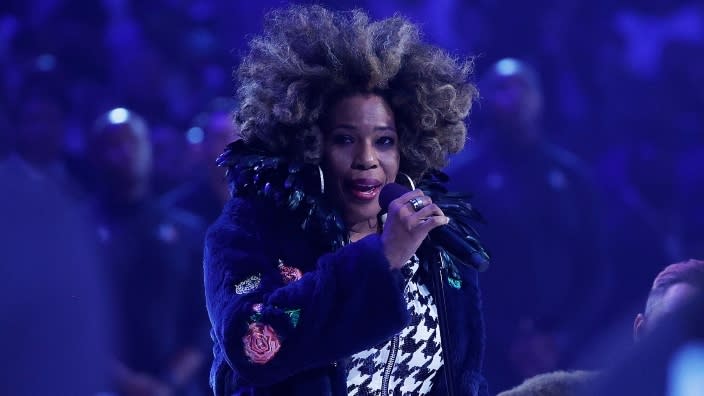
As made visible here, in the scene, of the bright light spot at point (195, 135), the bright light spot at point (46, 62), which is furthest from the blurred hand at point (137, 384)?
the bright light spot at point (46, 62)

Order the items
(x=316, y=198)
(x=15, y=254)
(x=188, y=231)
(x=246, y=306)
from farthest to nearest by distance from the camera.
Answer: (x=188, y=231) < (x=15, y=254) < (x=316, y=198) < (x=246, y=306)

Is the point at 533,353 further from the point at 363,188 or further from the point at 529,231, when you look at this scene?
the point at 363,188

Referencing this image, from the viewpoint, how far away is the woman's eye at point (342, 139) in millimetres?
1996

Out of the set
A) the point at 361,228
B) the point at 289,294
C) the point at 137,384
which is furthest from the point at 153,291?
the point at 289,294

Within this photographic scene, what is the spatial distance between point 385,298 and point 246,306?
0.25 metres

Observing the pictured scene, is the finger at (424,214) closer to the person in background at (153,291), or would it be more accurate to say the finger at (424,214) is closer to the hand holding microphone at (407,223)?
the hand holding microphone at (407,223)

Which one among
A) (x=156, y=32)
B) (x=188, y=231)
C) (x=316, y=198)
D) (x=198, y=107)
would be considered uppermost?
(x=156, y=32)

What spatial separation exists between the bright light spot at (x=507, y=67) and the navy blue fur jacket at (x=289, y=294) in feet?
8.14

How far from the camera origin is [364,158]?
1971 millimetres

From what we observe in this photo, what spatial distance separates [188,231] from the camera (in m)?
4.07

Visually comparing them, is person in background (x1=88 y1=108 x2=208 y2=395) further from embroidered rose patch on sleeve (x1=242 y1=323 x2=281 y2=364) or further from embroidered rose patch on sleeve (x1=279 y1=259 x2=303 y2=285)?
embroidered rose patch on sleeve (x1=242 y1=323 x2=281 y2=364)

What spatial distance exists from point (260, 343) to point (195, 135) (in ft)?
9.40

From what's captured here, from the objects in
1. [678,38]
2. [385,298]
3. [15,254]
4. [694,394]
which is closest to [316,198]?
[385,298]

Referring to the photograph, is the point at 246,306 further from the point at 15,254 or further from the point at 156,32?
the point at 156,32
